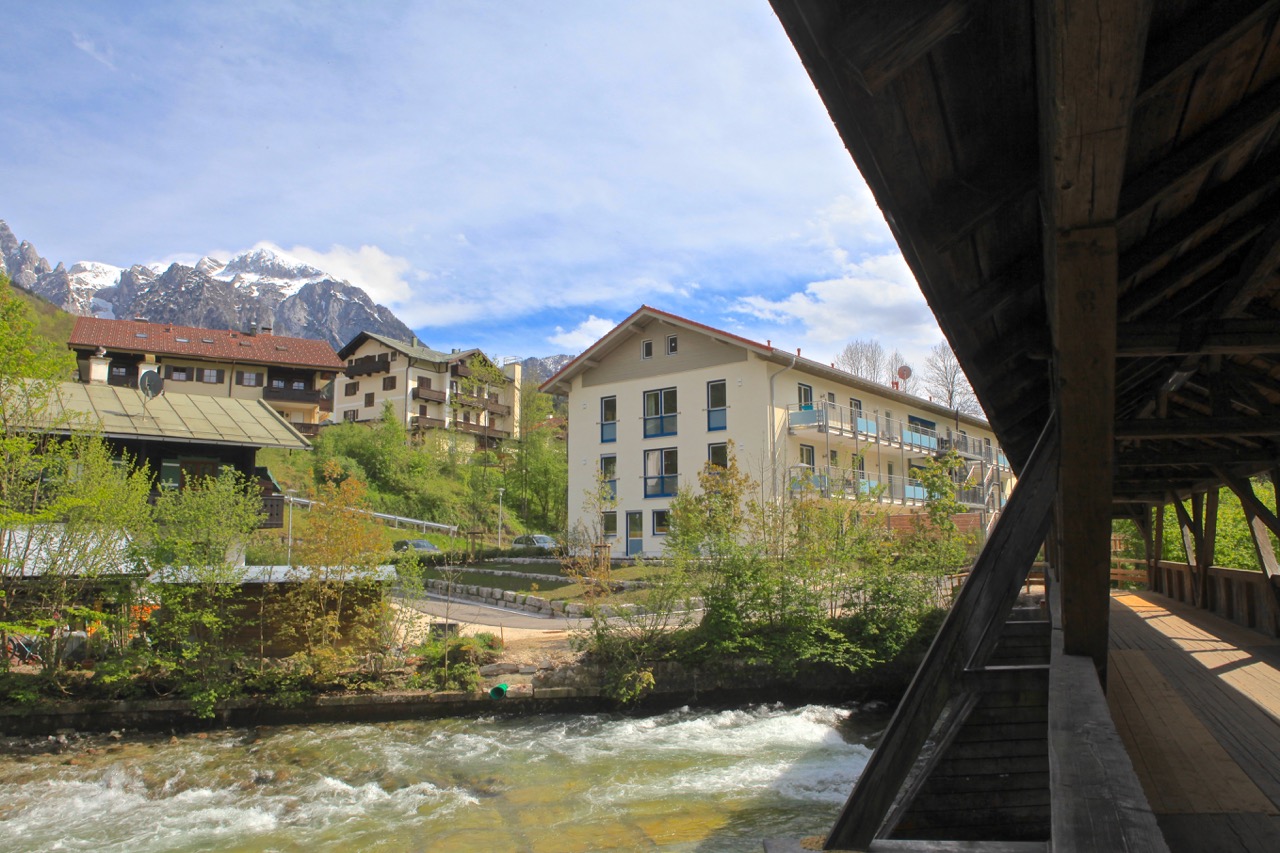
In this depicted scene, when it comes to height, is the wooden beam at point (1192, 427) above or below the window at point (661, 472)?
below

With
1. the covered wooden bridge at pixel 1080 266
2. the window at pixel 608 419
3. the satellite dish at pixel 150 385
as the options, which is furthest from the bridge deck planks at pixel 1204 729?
the satellite dish at pixel 150 385

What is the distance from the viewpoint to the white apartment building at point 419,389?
50062mm

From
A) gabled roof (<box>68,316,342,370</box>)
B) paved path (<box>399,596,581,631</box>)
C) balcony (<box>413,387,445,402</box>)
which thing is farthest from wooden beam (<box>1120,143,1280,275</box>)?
gabled roof (<box>68,316,342,370</box>)

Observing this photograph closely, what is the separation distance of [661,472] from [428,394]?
25938 millimetres

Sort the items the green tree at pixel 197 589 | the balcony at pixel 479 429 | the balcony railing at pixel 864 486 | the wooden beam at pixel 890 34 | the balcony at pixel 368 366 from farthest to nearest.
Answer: the balcony at pixel 368 366, the balcony at pixel 479 429, the balcony railing at pixel 864 486, the green tree at pixel 197 589, the wooden beam at pixel 890 34

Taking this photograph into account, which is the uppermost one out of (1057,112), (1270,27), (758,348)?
(758,348)

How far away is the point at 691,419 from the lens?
91.0ft

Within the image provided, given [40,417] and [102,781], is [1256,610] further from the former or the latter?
[40,417]

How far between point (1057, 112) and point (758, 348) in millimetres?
24025

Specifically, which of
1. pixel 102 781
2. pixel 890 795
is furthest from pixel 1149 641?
pixel 102 781

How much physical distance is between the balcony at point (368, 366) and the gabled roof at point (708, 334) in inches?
891

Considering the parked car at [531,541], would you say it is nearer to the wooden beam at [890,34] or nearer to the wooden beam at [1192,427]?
the wooden beam at [1192,427]

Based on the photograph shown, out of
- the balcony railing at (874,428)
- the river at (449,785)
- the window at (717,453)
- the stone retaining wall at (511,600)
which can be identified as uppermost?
the balcony railing at (874,428)

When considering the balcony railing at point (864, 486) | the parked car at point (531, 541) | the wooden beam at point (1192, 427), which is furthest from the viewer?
the parked car at point (531, 541)
